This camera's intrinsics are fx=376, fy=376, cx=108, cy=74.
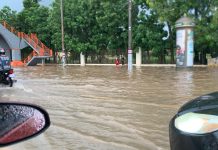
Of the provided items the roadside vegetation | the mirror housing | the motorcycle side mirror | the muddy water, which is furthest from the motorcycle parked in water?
the roadside vegetation

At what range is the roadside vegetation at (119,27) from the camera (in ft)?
99.5

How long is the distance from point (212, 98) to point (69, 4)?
1518 inches

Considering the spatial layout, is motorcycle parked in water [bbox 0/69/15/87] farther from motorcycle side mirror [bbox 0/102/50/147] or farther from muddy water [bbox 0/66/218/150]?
motorcycle side mirror [bbox 0/102/50/147]

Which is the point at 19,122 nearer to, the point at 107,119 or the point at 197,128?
the point at 197,128

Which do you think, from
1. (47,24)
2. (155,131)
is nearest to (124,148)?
(155,131)

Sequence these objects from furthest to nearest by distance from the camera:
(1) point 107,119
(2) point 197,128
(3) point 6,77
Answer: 1. (3) point 6,77
2. (1) point 107,119
3. (2) point 197,128

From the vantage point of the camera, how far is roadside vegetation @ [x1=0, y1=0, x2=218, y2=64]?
30312 mm

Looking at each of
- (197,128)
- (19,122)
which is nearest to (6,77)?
(197,128)

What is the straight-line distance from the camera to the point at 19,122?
211 cm

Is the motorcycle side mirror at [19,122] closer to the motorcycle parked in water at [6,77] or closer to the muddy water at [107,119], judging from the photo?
the muddy water at [107,119]

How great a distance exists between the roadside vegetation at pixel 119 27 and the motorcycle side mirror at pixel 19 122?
27.2 metres

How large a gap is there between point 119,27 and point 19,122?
117 ft

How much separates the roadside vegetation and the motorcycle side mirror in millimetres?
27163

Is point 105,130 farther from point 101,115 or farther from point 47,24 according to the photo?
point 47,24
